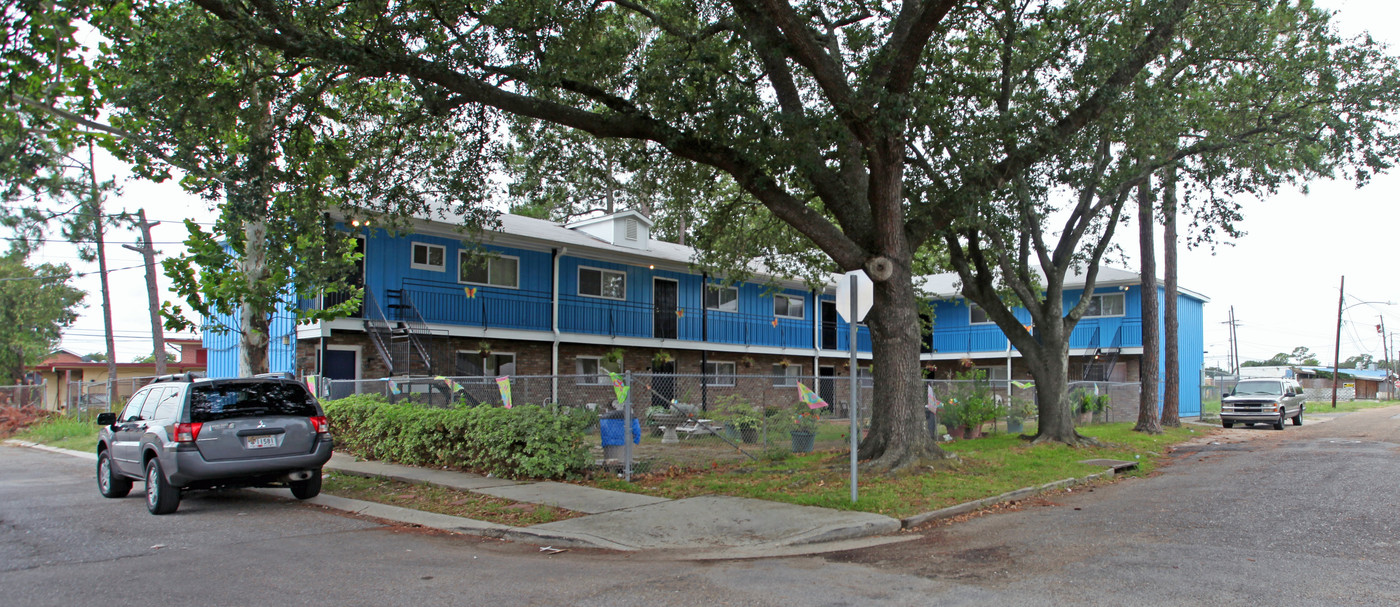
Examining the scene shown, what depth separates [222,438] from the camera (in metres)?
9.89

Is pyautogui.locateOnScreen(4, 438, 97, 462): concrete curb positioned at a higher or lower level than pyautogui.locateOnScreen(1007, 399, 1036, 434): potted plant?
lower

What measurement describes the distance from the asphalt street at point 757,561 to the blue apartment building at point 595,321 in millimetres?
6476

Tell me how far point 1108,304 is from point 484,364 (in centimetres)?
2201

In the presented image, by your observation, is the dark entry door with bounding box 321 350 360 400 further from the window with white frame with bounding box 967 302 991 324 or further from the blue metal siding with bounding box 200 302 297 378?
the window with white frame with bounding box 967 302 991 324

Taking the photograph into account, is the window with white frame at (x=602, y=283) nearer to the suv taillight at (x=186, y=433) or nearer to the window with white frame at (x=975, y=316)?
the suv taillight at (x=186, y=433)

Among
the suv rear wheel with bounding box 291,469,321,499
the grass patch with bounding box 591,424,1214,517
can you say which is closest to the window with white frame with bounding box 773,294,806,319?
the grass patch with bounding box 591,424,1214,517

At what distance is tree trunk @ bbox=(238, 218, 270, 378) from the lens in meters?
14.9

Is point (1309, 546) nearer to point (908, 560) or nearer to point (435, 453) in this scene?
point (908, 560)

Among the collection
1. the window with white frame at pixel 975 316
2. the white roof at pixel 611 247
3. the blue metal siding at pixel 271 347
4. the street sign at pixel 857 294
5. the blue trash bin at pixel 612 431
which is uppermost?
the white roof at pixel 611 247

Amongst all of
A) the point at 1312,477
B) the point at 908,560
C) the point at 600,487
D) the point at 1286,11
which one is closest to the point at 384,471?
the point at 600,487

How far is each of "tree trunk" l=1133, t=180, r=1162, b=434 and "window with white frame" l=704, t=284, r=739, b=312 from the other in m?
11.5

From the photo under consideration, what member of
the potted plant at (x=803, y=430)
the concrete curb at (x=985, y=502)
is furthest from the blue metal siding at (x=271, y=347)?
the concrete curb at (x=985, y=502)

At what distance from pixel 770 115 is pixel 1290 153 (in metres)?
11.4

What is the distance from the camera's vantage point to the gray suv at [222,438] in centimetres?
979
